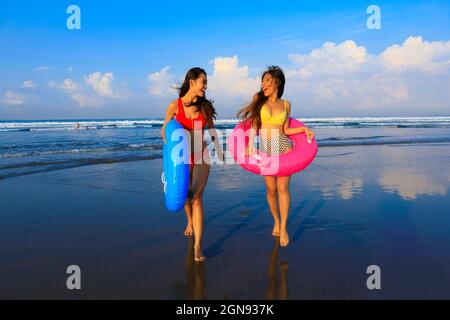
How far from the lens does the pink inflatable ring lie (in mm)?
4105

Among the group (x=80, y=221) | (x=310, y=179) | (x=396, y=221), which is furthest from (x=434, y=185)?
(x=80, y=221)

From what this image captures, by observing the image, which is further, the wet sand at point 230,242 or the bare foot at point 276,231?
the bare foot at point 276,231

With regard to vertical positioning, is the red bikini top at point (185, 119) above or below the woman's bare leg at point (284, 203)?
above

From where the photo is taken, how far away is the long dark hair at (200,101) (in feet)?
11.8

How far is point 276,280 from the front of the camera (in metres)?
3.26

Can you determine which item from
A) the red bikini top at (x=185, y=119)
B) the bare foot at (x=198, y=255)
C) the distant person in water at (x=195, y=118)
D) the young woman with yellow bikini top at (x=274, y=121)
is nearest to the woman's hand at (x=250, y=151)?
the young woman with yellow bikini top at (x=274, y=121)

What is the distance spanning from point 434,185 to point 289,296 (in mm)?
5421

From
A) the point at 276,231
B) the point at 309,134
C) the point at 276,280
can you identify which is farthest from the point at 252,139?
the point at 276,280

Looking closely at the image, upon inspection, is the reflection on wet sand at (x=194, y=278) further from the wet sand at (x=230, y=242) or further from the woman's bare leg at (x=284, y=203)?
the woman's bare leg at (x=284, y=203)

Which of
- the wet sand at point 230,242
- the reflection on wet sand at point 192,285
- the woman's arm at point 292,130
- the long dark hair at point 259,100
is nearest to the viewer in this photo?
the reflection on wet sand at point 192,285

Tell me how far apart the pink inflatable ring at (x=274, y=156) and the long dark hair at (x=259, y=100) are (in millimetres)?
139

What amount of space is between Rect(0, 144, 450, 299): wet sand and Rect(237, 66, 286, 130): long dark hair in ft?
4.66

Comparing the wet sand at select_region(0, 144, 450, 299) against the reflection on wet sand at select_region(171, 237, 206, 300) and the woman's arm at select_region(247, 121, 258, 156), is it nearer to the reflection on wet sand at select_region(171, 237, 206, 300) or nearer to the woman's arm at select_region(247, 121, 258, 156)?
the reflection on wet sand at select_region(171, 237, 206, 300)
